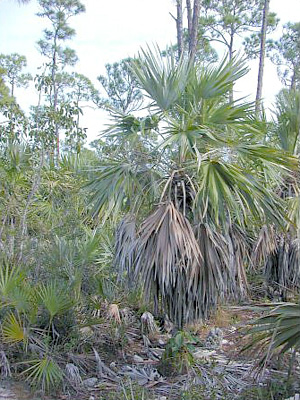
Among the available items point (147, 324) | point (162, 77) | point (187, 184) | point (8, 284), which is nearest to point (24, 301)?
point (8, 284)

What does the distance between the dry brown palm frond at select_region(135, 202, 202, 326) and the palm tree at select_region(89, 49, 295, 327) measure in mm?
11

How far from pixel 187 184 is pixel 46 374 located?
2480 mm

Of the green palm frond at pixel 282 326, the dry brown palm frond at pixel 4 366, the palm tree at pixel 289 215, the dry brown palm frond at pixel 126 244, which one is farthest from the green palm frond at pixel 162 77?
the dry brown palm frond at pixel 4 366

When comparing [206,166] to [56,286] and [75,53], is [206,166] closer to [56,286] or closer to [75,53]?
[56,286]

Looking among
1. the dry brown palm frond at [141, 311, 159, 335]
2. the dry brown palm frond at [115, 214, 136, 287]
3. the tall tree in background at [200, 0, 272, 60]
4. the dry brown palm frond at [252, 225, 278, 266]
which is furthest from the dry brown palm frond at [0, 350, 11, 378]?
the tall tree in background at [200, 0, 272, 60]

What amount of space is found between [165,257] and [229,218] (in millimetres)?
859

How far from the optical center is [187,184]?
18.0 ft

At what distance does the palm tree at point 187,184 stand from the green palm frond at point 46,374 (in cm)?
128

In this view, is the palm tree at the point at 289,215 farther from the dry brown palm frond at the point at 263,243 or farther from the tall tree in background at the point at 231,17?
the tall tree in background at the point at 231,17

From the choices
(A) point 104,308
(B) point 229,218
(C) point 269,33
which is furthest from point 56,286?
(C) point 269,33

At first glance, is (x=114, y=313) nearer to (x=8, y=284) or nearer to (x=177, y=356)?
(x=177, y=356)

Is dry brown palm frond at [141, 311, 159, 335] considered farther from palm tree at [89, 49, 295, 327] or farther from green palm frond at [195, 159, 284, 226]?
green palm frond at [195, 159, 284, 226]

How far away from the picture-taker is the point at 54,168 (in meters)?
8.33

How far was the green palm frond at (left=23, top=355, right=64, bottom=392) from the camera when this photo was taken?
5.16 meters
